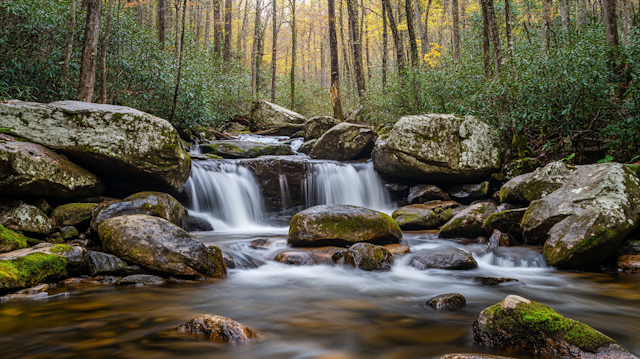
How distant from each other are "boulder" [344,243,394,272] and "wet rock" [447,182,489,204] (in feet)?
15.4

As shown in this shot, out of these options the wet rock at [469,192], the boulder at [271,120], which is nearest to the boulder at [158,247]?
the wet rock at [469,192]

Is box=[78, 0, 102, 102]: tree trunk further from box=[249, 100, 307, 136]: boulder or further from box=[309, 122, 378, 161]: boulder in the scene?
box=[249, 100, 307, 136]: boulder

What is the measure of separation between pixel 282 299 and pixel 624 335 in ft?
11.2

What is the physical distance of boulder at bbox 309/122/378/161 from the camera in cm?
1254

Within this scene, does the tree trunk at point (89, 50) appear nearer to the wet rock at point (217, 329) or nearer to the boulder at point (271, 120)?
the wet rock at point (217, 329)

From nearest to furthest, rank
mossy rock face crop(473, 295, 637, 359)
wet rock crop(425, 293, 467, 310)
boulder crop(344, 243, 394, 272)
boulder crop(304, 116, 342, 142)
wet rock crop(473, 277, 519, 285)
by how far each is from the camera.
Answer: mossy rock face crop(473, 295, 637, 359) → wet rock crop(425, 293, 467, 310) → wet rock crop(473, 277, 519, 285) → boulder crop(344, 243, 394, 272) → boulder crop(304, 116, 342, 142)

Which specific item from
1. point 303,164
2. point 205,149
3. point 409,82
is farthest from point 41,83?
point 409,82

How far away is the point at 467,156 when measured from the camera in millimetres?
9219

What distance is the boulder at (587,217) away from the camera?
16.2ft

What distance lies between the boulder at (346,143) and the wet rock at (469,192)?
3.80m

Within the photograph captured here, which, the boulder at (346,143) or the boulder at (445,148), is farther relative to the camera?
the boulder at (346,143)

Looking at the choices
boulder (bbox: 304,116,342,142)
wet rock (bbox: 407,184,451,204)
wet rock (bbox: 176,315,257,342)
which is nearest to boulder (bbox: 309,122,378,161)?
boulder (bbox: 304,116,342,142)

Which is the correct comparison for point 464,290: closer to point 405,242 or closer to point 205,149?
point 405,242

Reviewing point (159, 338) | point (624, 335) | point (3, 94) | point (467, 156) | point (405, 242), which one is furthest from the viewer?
point (467, 156)
